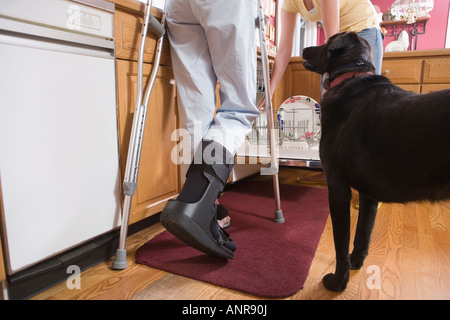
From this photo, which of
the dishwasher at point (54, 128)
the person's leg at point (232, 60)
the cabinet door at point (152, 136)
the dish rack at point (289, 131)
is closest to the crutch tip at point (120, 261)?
the dishwasher at point (54, 128)

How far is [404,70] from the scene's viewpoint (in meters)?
2.45

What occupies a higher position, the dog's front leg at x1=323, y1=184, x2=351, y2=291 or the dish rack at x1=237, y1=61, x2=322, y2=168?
the dish rack at x1=237, y1=61, x2=322, y2=168

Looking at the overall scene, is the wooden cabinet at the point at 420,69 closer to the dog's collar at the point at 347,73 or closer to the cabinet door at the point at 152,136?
the dog's collar at the point at 347,73

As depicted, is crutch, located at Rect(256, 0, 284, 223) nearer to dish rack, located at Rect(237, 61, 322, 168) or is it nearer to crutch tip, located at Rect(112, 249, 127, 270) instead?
dish rack, located at Rect(237, 61, 322, 168)

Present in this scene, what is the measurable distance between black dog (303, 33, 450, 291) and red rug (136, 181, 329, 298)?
0.59ft

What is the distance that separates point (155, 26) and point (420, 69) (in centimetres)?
218

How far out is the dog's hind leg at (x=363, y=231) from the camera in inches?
43.6

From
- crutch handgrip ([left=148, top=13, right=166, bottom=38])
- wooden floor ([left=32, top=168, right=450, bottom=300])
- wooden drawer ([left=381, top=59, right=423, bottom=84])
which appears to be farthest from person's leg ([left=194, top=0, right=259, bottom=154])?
wooden drawer ([left=381, top=59, right=423, bottom=84])

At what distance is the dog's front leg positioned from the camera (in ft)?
3.10

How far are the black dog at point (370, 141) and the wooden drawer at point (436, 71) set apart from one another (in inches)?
67.1

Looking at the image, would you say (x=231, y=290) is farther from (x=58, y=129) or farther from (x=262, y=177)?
(x=262, y=177)

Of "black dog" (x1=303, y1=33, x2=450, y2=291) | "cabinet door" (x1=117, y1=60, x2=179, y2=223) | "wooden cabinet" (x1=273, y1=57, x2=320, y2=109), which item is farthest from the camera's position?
"wooden cabinet" (x1=273, y1=57, x2=320, y2=109)
